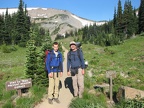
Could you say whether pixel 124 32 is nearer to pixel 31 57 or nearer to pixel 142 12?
pixel 142 12

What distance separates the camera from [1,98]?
1116cm

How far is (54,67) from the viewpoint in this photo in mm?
10000

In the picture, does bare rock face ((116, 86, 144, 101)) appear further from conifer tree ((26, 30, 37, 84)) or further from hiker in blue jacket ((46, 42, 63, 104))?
conifer tree ((26, 30, 37, 84))

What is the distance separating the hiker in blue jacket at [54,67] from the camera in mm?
9828

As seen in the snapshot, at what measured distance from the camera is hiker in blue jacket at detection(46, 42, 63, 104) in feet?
32.2

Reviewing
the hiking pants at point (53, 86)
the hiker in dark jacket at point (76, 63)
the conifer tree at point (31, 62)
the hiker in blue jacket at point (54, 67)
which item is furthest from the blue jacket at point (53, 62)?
the conifer tree at point (31, 62)

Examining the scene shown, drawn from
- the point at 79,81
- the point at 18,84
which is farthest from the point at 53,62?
the point at 18,84

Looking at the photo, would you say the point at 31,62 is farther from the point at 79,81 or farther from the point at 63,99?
the point at 79,81

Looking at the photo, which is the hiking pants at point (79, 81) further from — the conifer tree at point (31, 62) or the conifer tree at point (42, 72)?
the conifer tree at point (31, 62)

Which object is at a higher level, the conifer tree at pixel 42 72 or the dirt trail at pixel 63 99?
the conifer tree at pixel 42 72

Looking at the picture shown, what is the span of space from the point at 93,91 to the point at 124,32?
61.4 metres

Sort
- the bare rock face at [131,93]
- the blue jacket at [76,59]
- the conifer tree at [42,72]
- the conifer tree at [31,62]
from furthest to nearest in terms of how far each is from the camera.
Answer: the conifer tree at [31,62] → the conifer tree at [42,72] → the blue jacket at [76,59] → the bare rock face at [131,93]

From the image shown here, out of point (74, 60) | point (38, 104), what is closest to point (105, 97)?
point (74, 60)

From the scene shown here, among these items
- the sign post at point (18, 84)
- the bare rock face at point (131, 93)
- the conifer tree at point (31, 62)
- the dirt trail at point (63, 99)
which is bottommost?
the dirt trail at point (63, 99)
